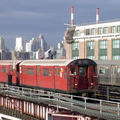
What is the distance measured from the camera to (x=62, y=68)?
2673 cm

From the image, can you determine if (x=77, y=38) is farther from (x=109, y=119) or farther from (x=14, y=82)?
(x=109, y=119)

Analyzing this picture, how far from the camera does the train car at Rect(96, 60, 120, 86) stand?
38.3 metres

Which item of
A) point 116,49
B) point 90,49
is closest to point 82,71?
point 116,49

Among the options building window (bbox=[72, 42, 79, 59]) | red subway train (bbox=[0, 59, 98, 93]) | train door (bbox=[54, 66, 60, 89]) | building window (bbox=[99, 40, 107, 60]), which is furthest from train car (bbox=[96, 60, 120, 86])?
building window (bbox=[72, 42, 79, 59])

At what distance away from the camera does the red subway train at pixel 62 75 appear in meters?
26.1

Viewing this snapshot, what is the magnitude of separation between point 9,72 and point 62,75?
42.9 feet

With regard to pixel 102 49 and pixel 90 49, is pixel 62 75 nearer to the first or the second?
pixel 102 49

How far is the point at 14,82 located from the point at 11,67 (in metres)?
2.03

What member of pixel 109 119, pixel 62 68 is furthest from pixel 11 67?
pixel 109 119

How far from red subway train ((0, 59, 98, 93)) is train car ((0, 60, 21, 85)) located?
7.83ft

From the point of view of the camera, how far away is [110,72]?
3934 cm

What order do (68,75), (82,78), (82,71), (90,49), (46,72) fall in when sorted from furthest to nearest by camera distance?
(90,49) → (46,72) → (82,71) → (82,78) → (68,75)

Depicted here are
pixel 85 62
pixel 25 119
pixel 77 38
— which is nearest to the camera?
pixel 85 62

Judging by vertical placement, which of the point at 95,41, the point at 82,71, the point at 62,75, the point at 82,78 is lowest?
the point at 82,78
